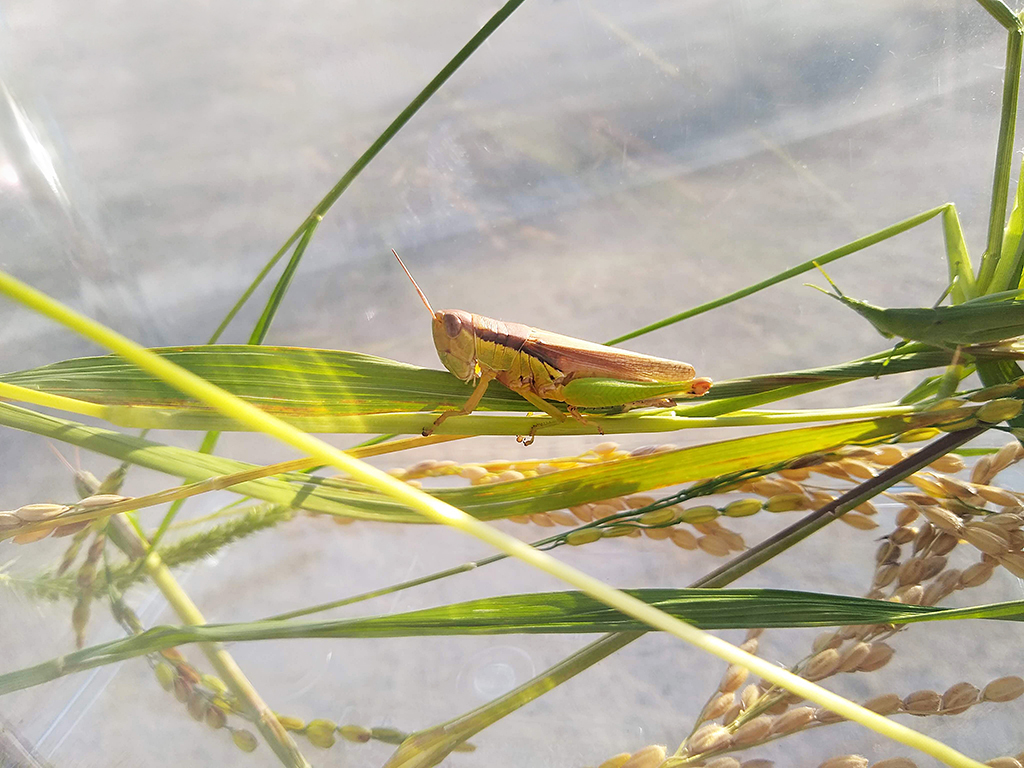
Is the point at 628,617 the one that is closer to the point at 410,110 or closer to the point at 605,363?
the point at 605,363

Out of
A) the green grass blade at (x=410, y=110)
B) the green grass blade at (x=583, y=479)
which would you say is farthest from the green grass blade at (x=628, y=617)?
the green grass blade at (x=410, y=110)

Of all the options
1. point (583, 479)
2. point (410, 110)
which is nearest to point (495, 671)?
point (583, 479)

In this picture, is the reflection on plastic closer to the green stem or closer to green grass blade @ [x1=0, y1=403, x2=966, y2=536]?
green grass blade @ [x1=0, y1=403, x2=966, y2=536]

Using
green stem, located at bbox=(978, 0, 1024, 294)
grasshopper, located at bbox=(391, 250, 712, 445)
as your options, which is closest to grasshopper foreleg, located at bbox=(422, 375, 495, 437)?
grasshopper, located at bbox=(391, 250, 712, 445)

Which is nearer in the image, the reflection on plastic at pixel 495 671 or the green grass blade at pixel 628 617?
the green grass blade at pixel 628 617

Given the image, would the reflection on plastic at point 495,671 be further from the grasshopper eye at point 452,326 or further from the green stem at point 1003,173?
the green stem at point 1003,173

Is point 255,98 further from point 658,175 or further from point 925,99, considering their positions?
point 925,99

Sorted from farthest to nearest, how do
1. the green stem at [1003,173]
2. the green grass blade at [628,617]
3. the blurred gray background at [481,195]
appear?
1. the blurred gray background at [481,195]
2. the green stem at [1003,173]
3. the green grass blade at [628,617]

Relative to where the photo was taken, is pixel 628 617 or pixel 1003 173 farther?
pixel 1003 173
